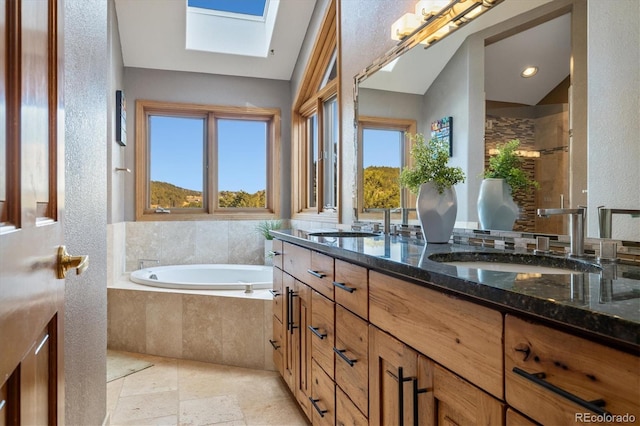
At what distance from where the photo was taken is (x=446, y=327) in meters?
0.95

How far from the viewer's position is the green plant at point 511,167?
1.53 metres

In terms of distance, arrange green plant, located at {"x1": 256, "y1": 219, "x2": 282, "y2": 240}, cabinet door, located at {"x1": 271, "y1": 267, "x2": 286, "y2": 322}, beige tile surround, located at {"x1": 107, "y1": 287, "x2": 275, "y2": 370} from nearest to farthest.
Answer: cabinet door, located at {"x1": 271, "y1": 267, "x2": 286, "y2": 322} < beige tile surround, located at {"x1": 107, "y1": 287, "x2": 275, "y2": 370} < green plant, located at {"x1": 256, "y1": 219, "x2": 282, "y2": 240}

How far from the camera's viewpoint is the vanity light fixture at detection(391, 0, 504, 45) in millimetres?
1795

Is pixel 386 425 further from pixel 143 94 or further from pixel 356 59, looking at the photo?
pixel 143 94

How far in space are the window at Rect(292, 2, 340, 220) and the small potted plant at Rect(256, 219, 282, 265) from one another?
0.24 m

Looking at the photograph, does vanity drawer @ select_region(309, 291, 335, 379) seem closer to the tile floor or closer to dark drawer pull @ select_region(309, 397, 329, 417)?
dark drawer pull @ select_region(309, 397, 329, 417)

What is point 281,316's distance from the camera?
2.49 m

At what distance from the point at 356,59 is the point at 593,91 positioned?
1875mm

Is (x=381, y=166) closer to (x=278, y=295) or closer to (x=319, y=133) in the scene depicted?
(x=278, y=295)

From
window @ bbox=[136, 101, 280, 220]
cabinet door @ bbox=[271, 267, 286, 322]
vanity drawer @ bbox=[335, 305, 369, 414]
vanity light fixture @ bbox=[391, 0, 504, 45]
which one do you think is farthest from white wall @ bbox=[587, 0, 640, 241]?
window @ bbox=[136, 101, 280, 220]

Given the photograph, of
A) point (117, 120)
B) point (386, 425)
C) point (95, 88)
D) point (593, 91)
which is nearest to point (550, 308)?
point (386, 425)

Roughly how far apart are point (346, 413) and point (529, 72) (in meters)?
1.33

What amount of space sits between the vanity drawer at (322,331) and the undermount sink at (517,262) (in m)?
0.51

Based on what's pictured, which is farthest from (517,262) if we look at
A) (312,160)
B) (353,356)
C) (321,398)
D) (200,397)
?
(312,160)
